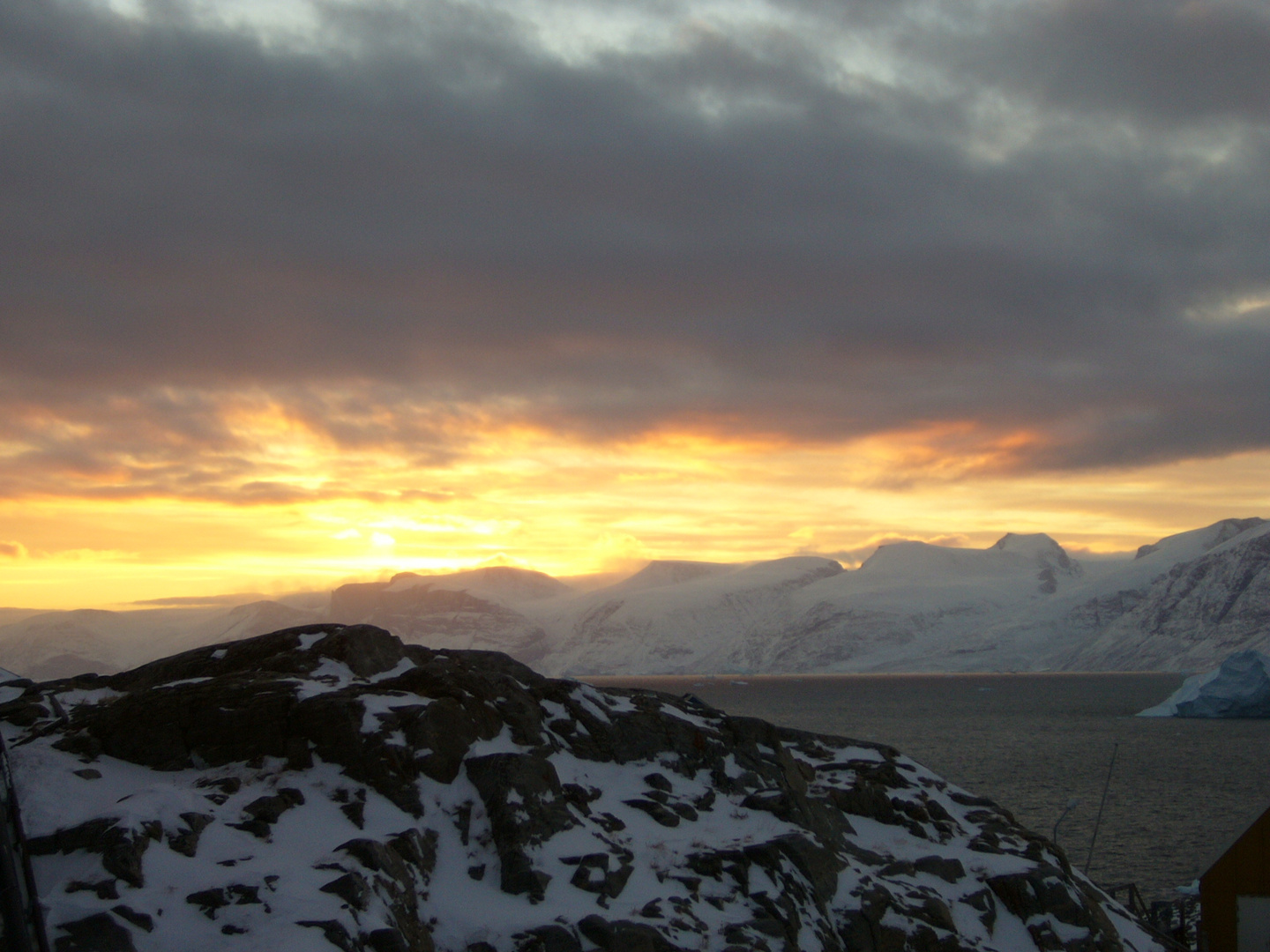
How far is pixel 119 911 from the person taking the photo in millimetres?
15117

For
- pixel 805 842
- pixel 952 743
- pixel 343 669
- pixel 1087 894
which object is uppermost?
pixel 343 669

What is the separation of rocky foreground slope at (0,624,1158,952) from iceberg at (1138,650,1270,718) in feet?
589

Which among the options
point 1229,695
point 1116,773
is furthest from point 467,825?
point 1229,695

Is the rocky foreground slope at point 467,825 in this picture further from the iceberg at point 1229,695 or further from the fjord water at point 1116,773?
the iceberg at point 1229,695

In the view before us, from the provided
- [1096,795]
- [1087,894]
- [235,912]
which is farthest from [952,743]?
[235,912]

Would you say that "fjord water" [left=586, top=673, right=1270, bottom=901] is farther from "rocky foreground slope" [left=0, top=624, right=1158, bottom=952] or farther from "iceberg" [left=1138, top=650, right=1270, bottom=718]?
"rocky foreground slope" [left=0, top=624, right=1158, bottom=952]

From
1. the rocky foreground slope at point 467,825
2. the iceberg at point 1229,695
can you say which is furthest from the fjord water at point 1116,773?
the rocky foreground slope at point 467,825

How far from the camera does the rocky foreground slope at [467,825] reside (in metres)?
16.5

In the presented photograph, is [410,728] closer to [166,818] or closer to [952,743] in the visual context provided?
[166,818]

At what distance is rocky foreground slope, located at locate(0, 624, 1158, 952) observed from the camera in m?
16.5

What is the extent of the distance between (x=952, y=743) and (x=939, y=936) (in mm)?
117396

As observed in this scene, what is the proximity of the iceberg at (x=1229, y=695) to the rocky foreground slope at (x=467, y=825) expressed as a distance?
17939 centimetres

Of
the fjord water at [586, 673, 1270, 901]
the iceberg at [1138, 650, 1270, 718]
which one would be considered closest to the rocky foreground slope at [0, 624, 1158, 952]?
the fjord water at [586, 673, 1270, 901]

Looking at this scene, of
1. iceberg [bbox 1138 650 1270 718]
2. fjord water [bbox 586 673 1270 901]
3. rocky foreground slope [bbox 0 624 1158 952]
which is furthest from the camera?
iceberg [bbox 1138 650 1270 718]
